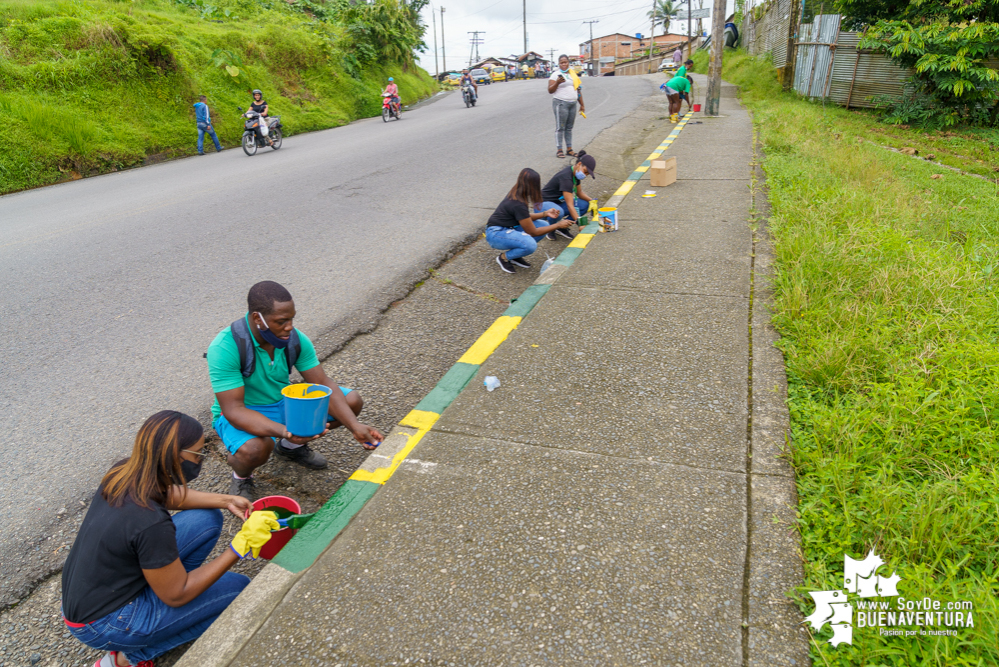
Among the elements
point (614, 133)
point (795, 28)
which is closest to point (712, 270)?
point (614, 133)

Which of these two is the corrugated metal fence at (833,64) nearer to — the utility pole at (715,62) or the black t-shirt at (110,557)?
the utility pole at (715,62)

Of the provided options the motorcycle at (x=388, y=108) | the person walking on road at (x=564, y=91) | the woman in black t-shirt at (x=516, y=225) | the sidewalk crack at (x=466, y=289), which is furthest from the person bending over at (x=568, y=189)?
the motorcycle at (x=388, y=108)

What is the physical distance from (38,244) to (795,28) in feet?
70.6

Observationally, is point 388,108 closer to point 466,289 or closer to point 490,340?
point 466,289

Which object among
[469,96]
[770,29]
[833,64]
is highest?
[770,29]

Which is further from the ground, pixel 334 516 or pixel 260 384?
pixel 260 384

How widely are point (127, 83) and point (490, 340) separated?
48.8 ft

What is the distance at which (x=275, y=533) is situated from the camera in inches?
97.0

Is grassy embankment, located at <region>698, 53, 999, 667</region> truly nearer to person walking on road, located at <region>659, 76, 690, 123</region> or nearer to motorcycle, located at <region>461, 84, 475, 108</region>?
person walking on road, located at <region>659, 76, 690, 123</region>

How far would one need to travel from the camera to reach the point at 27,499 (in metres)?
2.92

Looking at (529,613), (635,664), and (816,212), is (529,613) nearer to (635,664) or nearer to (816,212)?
(635,664)

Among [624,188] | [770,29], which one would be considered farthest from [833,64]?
[624,188]

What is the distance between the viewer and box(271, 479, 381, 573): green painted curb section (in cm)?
243

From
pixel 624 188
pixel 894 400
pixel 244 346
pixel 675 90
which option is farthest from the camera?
pixel 675 90
